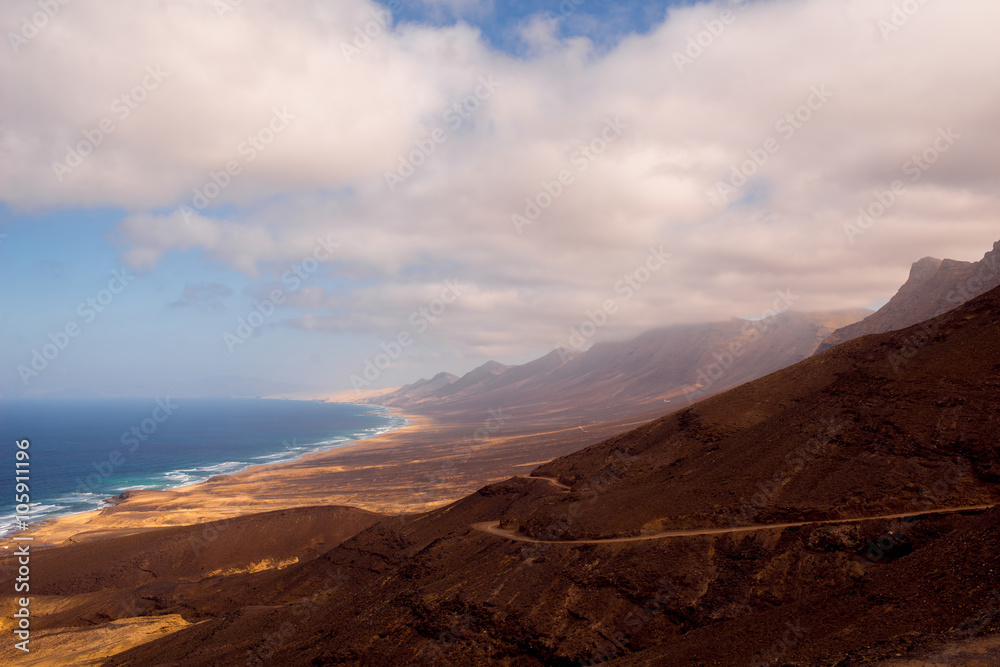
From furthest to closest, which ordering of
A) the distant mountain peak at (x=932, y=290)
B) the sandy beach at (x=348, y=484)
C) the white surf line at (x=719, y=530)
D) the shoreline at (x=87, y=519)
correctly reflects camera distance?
the distant mountain peak at (x=932, y=290) < the sandy beach at (x=348, y=484) < the shoreline at (x=87, y=519) < the white surf line at (x=719, y=530)

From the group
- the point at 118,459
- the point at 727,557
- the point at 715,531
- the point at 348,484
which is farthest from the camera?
the point at 118,459

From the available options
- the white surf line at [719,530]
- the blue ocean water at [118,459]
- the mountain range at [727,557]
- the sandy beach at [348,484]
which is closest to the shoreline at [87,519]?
Answer: the sandy beach at [348,484]

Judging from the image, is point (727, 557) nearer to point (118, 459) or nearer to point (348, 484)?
point (348, 484)

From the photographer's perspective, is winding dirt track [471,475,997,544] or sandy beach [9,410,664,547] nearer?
winding dirt track [471,475,997,544]

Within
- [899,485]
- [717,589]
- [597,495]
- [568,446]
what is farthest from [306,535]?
[568,446]

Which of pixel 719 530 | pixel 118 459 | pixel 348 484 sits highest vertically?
pixel 118 459

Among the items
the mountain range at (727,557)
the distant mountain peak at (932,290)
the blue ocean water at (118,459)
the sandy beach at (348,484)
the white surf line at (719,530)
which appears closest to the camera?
the mountain range at (727,557)

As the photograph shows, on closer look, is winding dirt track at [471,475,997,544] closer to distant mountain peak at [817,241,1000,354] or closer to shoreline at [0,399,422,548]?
shoreline at [0,399,422,548]

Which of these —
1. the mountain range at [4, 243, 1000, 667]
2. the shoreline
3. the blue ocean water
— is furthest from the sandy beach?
the mountain range at [4, 243, 1000, 667]

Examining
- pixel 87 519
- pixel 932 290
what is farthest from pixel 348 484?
pixel 932 290

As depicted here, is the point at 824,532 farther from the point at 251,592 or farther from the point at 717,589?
the point at 251,592

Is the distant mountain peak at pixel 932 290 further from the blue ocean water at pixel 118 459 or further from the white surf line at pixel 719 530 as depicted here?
the blue ocean water at pixel 118 459

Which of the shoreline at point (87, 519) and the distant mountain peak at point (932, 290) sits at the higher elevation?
the distant mountain peak at point (932, 290)
